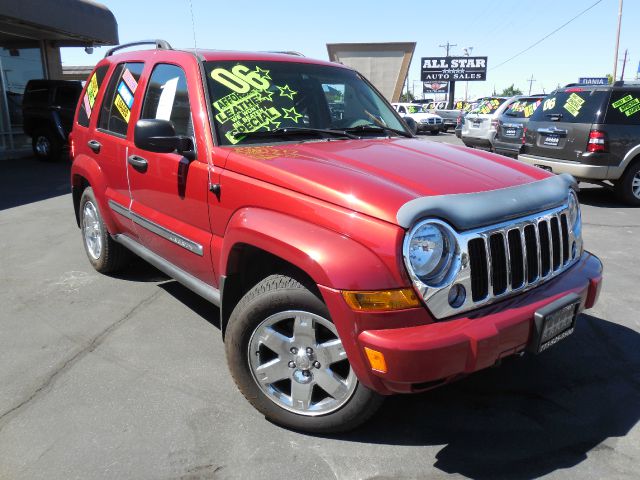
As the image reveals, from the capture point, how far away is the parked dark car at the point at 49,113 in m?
13.6

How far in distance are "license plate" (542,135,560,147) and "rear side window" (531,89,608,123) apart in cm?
28

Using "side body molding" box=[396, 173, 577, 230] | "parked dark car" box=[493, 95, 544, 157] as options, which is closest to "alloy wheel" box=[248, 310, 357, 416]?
"side body molding" box=[396, 173, 577, 230]

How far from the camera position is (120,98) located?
4.24 metres

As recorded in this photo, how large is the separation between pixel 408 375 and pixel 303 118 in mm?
1924

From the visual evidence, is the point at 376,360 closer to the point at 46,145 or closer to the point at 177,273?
the point at 177,273

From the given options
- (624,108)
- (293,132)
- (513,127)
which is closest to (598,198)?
(624,108)

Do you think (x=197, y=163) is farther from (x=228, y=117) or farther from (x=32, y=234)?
(x=32, y=234)

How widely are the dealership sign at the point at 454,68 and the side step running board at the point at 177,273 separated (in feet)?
185

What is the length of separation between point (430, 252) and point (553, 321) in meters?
0.73

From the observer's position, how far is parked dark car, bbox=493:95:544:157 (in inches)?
446

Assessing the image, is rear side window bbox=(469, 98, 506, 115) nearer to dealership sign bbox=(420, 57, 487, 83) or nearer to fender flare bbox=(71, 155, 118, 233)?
fender flare bbox=(71, 155, 118, 233)

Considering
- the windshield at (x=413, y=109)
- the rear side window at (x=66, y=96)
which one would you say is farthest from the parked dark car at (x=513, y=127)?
the windshield at (x=413, y=109)

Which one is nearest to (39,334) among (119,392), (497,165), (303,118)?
(119,392)

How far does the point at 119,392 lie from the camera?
3109 millimetres
